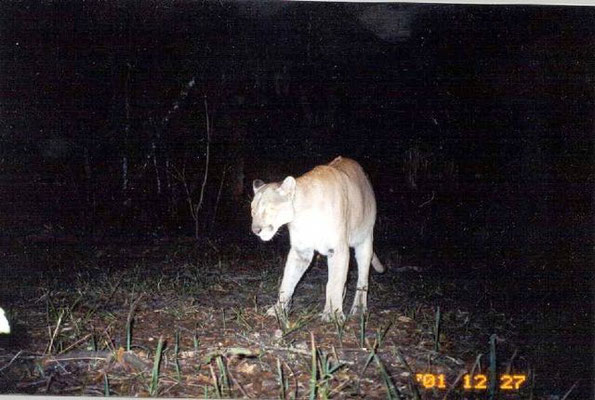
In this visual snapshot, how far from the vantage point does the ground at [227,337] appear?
3400mm

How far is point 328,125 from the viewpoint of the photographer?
1398cm

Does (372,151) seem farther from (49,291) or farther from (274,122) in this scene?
(49,291)

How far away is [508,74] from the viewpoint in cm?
686

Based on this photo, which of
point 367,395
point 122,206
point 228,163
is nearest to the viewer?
point 367,395

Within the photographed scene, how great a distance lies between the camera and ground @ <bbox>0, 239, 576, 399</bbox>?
3.40 m

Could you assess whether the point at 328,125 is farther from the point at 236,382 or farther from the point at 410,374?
the point at 236,382

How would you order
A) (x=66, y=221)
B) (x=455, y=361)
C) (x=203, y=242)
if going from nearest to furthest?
(x=455, y=361) → (x=203, y=242) → (x=66, y=221)

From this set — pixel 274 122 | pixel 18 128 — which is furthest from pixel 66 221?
pixel 274 122

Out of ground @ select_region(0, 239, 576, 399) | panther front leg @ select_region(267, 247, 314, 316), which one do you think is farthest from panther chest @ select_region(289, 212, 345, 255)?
ground @ select_region(0, 239, 576, 399)

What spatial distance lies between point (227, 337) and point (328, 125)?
10321 mm

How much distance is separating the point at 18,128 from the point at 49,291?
7.96 ft

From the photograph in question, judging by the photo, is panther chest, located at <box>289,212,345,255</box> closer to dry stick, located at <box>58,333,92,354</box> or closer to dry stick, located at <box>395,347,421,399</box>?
dry stick, located at <box>395,347,421,399</box>

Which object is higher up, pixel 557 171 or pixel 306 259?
pixel 557 171
